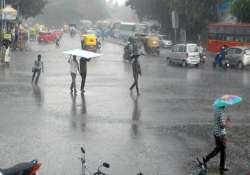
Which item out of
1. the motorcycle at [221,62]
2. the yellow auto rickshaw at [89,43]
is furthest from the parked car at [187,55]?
the yellow auto rickshaw at [89,43]

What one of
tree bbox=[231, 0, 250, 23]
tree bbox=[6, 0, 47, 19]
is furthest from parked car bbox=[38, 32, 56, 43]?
tree bbox=[231, 0, 250, 23]

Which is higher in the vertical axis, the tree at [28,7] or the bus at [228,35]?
the tree at [28,7]

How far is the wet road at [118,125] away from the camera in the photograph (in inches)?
495

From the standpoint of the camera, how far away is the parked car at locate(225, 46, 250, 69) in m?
39.8

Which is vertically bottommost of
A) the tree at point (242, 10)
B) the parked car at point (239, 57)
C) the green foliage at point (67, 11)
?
the parked car at point (239, 57)

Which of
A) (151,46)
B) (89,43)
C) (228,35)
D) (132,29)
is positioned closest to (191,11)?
(151,46)

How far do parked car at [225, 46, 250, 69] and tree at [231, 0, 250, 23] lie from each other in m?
12.4

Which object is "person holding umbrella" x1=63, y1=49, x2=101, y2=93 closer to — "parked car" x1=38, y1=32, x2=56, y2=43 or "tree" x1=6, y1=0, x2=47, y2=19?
"tree" x1=6, y1=0, x2=47, y2=19

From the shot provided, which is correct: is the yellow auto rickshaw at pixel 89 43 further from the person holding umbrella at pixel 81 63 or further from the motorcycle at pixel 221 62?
the person holding umbrella at pixel 81 63

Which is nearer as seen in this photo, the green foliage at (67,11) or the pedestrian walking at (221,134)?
the pedestrian walking at (221,134)

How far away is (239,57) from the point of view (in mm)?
40000

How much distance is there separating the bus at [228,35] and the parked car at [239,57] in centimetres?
889

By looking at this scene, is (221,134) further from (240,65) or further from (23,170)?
(240,65)

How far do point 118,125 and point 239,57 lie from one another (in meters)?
24.7
